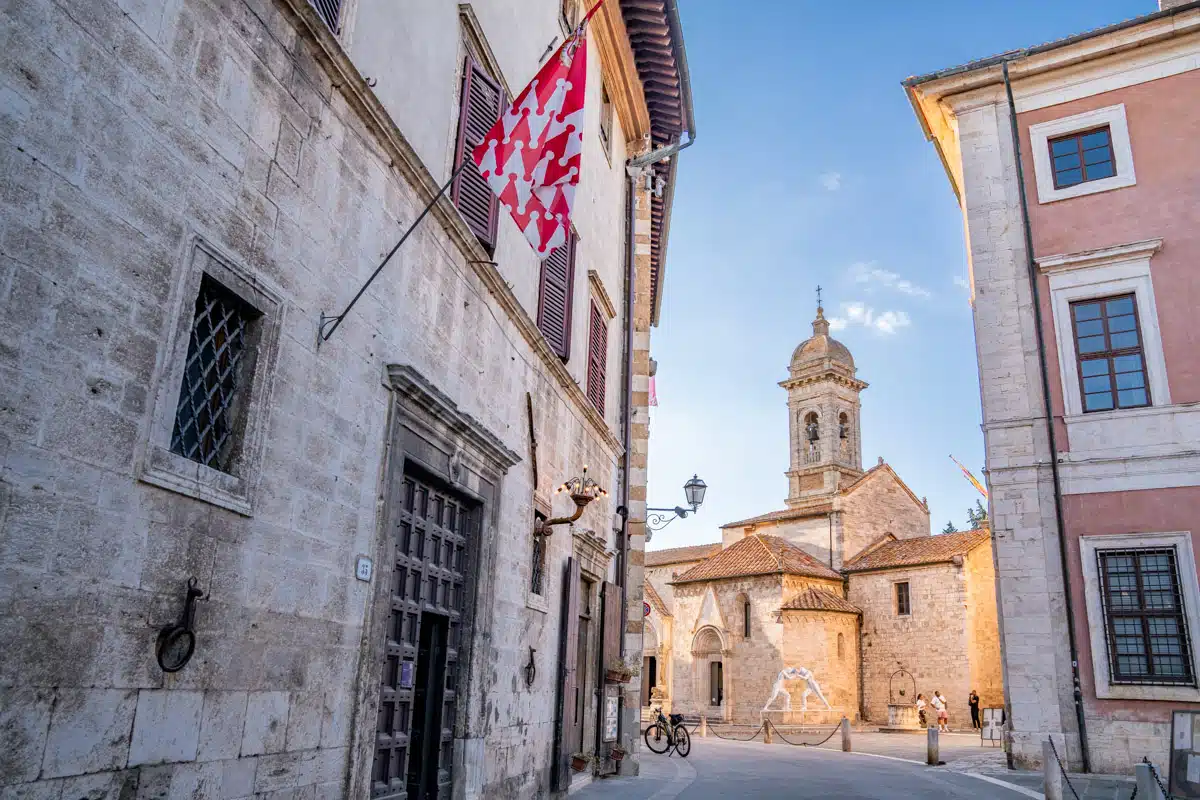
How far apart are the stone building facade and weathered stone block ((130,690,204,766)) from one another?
13mm

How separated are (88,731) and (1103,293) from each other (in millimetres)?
15425

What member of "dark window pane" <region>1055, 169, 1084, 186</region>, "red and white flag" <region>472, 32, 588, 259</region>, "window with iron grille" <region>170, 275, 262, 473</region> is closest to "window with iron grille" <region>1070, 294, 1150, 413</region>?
"dark window pane" <region>1055, 169, 1084, 186</region>

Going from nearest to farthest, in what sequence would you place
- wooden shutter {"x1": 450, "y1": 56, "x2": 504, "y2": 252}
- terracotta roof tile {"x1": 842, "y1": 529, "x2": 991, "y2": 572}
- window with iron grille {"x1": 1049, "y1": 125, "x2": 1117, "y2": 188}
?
1. wooden shutter {"x1": 450, "y1": 56, "x2": 504, "y2": 252}
2. window with iron grille {"x1": 1049, "y1": 125, "x2": 1117, "y2": 188}
3. terracotta roof tile {"x1": 842, "y1": 529, "x2": 991, "y2": 572}

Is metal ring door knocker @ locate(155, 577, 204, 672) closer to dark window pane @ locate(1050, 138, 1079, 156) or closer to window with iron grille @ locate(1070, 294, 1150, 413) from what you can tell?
window with iron grille @ locate(1070, 294, 1150, 413)

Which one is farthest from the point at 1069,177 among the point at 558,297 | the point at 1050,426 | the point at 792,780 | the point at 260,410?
the point at 260,410

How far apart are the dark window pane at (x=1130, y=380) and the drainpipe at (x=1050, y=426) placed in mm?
1030

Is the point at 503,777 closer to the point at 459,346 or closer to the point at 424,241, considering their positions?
the point at 459,346

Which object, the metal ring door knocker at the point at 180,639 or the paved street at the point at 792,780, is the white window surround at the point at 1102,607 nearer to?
the paved street at the point at 792,780

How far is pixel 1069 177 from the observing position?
1542cm

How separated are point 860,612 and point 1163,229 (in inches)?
967

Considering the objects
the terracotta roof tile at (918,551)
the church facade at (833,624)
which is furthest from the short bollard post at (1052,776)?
the terracotta roof tile at (918,551)

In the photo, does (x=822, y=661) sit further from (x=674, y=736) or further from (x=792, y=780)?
(x=792, y=780)

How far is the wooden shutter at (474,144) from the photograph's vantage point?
7996 mm

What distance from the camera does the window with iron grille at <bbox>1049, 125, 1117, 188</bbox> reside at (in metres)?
15.2
